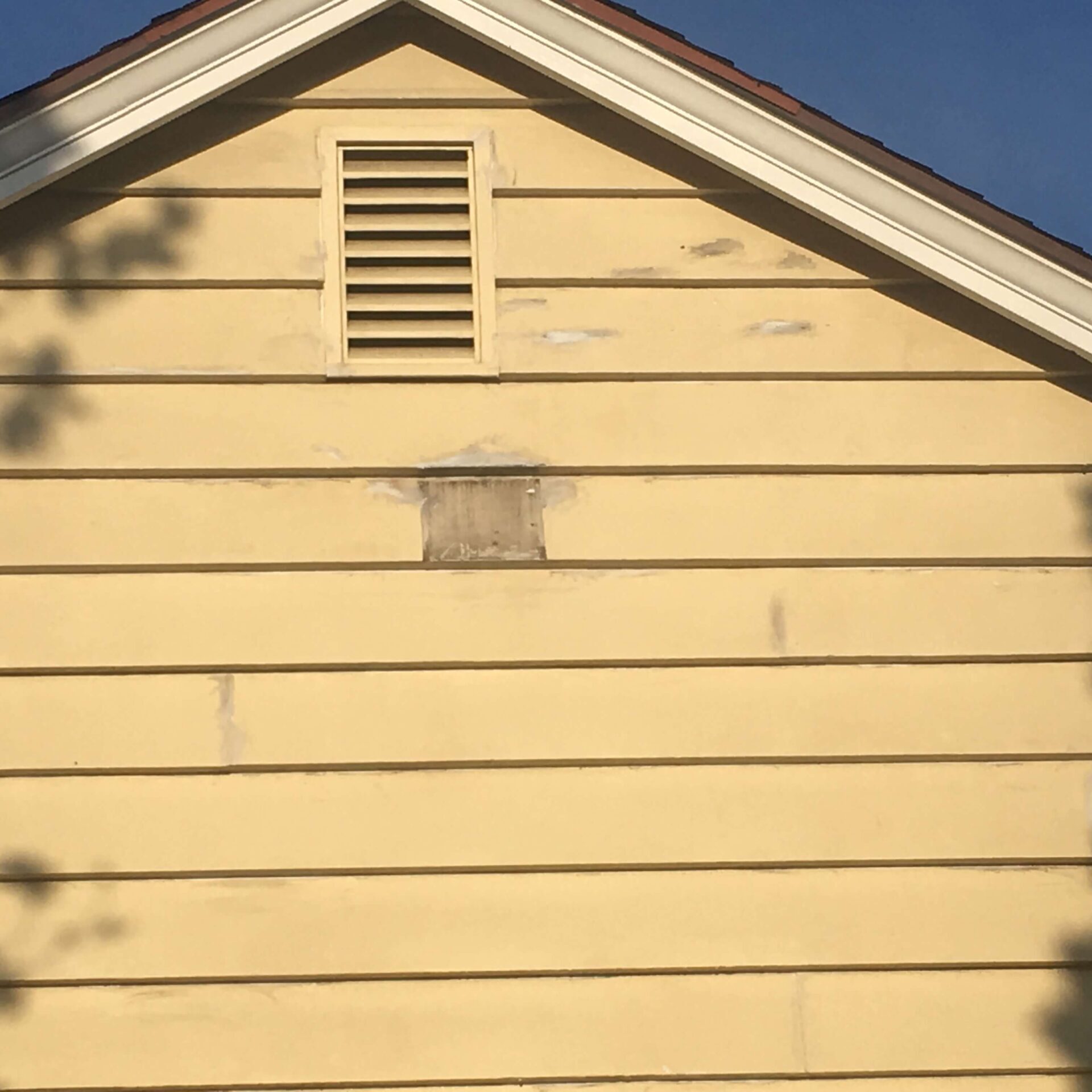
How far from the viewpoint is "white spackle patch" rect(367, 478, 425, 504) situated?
4465mm

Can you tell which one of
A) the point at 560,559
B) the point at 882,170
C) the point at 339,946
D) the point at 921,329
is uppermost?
the point at 882,170

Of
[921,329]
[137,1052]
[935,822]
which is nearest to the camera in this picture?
[137,1052]

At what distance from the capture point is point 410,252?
15.3ft

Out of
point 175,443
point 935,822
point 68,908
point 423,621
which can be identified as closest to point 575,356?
point 423,621

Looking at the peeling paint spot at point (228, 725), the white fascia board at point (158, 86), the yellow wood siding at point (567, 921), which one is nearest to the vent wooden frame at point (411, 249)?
the white fascia board at point (158, 86)

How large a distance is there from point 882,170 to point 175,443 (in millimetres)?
2210

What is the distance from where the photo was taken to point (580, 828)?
429cm

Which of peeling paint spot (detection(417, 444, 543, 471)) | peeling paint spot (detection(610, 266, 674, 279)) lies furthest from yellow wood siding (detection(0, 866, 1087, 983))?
peeling paint spot (detection(610, 266, 674, 279))

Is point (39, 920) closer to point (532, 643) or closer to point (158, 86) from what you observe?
point (532, 643)

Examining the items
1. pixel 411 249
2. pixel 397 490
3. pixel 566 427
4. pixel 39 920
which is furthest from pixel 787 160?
pixel 39 920

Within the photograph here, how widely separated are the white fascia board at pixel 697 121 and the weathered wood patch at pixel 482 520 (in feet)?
3.83

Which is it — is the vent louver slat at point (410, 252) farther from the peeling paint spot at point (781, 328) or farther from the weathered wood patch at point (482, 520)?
the peeling paint spot at point (781, 328)

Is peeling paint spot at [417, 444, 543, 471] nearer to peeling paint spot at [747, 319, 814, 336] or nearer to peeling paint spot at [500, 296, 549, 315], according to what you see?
peeling paint spot at [500, 296, 549, 315]

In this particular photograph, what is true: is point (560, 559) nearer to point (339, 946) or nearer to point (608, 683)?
point (608, 683)
